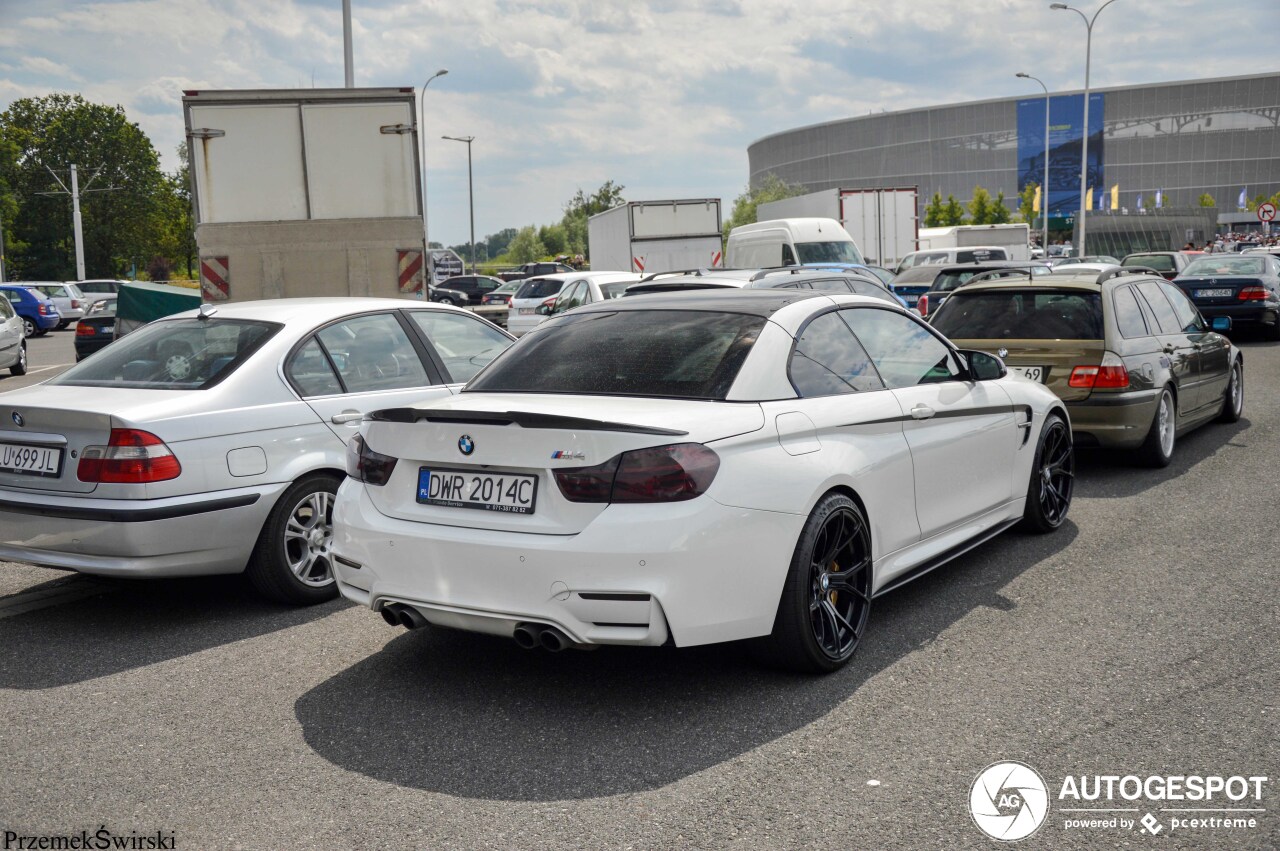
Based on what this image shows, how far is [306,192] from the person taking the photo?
12.6 m

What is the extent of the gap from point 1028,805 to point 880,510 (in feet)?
5.40

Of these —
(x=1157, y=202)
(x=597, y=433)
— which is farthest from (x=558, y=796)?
(x=1157, y=202)

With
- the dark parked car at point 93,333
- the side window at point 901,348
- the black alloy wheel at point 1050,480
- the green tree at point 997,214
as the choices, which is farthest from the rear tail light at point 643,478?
the green tree at point 997,214

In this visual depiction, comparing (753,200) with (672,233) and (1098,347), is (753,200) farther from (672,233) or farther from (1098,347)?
(1098,347)

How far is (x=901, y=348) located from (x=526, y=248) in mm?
110796

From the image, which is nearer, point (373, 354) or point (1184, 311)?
point (373, 354)

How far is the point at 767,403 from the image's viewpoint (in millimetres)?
4461

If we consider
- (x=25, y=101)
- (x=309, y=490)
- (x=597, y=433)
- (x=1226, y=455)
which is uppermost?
(x=25, y=101)

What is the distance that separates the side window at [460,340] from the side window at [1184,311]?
605 centimetres

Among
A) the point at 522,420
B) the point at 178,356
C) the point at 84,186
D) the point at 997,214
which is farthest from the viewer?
the point at 997,214

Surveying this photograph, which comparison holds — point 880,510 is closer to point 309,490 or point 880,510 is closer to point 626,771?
Result: point 626,771

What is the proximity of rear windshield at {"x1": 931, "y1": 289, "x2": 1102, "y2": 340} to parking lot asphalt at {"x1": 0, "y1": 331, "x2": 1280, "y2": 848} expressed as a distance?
9.76 ft

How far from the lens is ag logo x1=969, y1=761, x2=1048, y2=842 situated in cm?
329

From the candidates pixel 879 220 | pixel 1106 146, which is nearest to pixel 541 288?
pixel 879 220
